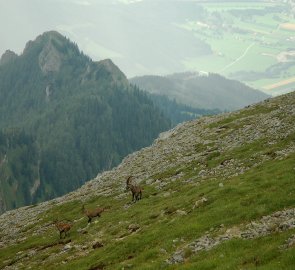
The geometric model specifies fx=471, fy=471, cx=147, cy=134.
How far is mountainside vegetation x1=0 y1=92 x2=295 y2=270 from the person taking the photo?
92.6 ft

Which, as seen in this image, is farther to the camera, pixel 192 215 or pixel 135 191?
pixel 135 191

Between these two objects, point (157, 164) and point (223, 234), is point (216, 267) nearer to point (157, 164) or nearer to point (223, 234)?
point (223, 234)

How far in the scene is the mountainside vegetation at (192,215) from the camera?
28.2 meters

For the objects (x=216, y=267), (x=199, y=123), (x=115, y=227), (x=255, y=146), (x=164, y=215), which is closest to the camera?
(x=216, y=267)

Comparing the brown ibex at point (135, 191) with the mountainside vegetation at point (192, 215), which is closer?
the mountainside vegetation at point (192, 215)

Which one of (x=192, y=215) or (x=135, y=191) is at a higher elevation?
(x=135, y=191)

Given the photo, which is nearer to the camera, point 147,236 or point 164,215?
point 147,236

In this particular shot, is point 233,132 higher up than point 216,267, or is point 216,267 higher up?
point 233,132

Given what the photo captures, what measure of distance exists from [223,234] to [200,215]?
4.98 metres

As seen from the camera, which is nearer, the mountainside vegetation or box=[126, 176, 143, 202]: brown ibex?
the mountainside vegetation

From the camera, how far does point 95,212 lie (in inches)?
1970

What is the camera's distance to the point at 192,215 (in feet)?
120

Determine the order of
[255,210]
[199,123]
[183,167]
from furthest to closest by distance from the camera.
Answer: [199,123]
[183,167]
[255,210]

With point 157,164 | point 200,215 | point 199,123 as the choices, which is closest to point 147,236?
point 200,215
